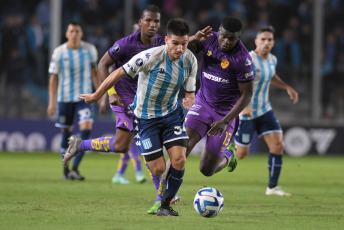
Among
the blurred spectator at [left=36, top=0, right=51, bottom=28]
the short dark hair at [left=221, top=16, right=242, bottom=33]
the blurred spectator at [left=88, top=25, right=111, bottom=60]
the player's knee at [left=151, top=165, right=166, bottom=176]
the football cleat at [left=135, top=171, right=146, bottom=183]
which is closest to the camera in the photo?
the player's knee at [left=151, top=165, right=166, bottom=176]

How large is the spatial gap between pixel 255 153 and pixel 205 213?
12305 millimetres

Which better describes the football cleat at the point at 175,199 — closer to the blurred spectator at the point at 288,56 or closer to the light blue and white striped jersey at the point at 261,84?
the light blue and white striped jersey at the point at 261,84

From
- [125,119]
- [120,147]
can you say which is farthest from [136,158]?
[125,119]

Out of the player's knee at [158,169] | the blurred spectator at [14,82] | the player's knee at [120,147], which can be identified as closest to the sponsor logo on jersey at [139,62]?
the player's knee at [158,169]

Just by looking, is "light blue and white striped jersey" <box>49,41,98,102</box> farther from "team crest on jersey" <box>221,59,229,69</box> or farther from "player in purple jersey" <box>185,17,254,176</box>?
"team crest on jersey" <box>221,59,229,69</box>

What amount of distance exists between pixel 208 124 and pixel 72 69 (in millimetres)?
3978

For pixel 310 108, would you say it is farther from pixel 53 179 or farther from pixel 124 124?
pixel 124 124

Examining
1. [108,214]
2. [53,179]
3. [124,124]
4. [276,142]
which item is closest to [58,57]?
[53,179]

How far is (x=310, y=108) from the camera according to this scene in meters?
19.0

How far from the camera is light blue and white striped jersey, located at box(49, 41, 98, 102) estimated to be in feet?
37.1

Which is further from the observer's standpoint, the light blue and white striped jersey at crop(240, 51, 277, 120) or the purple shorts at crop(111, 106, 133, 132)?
the light blue and white striped jersey at crop(240, 51, 277, 120)

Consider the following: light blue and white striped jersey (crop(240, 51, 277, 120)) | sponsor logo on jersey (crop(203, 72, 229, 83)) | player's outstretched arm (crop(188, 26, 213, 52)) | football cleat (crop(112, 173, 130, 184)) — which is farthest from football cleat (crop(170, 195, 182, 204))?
football cleat (crop(112, 173, 130, 184))

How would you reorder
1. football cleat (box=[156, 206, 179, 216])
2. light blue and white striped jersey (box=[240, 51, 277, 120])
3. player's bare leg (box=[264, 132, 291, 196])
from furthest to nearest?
light blue and white striped jersey (box=[240, 51, 277, 120]) → player's bare leg (box=[264, 132, 291, 196]) → football cleat (box=[156, 206, 179, 216])

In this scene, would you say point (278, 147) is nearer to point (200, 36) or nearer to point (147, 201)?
point (147, 201)
